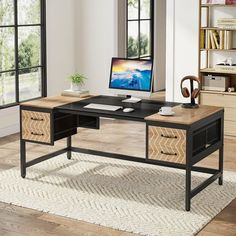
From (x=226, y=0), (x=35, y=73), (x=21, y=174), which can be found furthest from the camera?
(x=35, y=73)

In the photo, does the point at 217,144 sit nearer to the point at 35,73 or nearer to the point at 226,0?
the point at 226,0

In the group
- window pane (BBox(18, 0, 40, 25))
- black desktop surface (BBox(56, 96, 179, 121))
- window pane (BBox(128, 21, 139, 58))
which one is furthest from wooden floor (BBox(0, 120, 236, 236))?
window pane (BBox(128, 21, 139, 58))

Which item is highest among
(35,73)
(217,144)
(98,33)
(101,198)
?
(98,33)

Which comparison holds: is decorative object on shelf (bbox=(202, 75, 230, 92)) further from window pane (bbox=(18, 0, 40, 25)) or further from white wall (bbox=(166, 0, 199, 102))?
window pane (bbox=(18, 0, 40, 25))

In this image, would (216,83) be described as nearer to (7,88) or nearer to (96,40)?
(96,40)

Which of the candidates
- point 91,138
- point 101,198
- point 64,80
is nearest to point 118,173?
point 101,198

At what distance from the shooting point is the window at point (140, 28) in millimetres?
9438

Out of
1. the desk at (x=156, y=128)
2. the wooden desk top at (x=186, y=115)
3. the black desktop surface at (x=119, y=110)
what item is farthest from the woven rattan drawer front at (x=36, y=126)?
the wooden desk top at (x=186, y=115)

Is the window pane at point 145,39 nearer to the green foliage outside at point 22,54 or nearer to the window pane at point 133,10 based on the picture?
the window pane at point 133,10

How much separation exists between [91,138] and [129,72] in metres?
1.77

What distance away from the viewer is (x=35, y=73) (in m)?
7.66

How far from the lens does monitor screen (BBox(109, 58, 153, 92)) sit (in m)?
5.26

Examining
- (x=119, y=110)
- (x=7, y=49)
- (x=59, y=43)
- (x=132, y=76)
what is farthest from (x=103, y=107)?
(x=59, y=43)

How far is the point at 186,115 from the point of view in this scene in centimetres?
475
